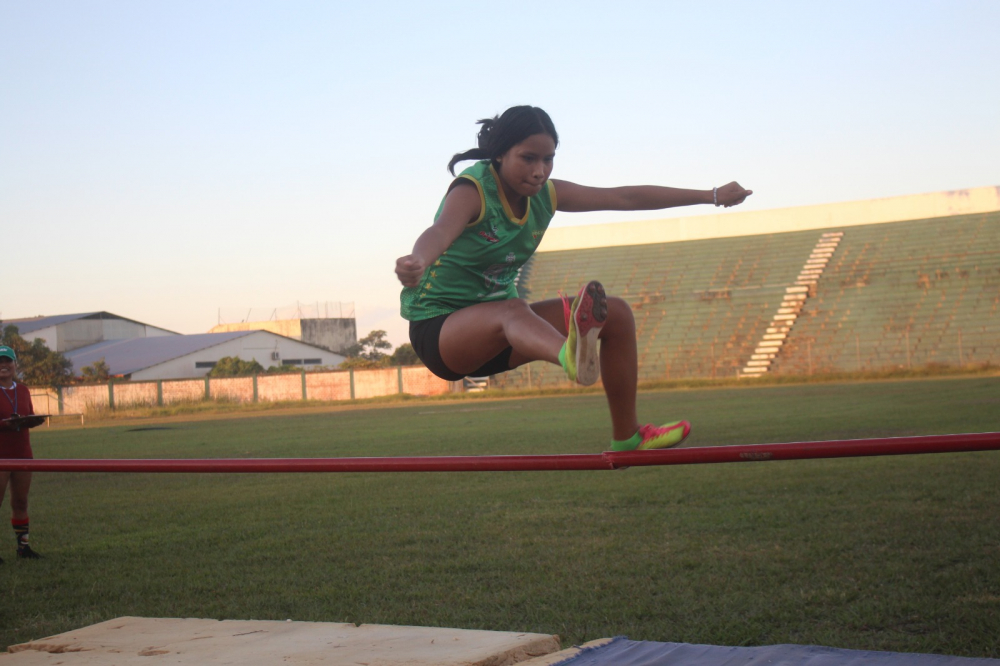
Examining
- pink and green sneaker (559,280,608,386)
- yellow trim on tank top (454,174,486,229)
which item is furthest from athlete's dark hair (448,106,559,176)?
pink and green sneaker (559,280,608,386)

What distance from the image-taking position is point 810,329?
30406mm

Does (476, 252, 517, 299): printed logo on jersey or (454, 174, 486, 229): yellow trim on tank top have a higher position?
(454, 174, 486, 229): yellow trim on tank top

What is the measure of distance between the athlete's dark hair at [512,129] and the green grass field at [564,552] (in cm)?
220

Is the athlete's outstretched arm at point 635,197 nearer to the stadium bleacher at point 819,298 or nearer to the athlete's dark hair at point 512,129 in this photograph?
the athlete's dark hair at point 512,129

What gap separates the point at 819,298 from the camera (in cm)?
3162

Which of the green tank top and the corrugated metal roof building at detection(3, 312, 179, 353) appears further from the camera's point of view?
the corrugated metal roof building at detection(3, 312, 179, 353)

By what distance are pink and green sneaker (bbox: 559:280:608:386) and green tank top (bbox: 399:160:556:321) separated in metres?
0.42

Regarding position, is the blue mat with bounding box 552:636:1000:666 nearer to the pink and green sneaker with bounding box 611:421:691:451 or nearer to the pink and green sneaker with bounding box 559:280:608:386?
the pink and green sneaker with bounding box 611:421:691:451

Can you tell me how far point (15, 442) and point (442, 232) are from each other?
517 cm

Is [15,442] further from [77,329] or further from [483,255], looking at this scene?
[77,329]

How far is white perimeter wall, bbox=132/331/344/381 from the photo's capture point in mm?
43750

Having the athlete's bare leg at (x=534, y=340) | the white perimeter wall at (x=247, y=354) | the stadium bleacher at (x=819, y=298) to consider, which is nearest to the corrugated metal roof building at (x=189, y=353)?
the white perimeter wall at (x=247, y=354)

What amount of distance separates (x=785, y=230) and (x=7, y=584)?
3507 centimetres

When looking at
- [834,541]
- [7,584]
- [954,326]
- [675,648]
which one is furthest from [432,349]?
[954,326]
